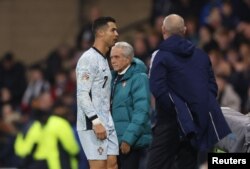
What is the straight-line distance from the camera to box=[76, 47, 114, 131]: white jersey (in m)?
10.8

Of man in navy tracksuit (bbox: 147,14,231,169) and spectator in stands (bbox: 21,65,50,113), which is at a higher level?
man in navy tracksuit (bbox: 147,14,231,169)

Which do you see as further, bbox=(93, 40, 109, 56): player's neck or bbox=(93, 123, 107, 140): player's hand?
bbox=(93, 40, 109, 56): player's neck

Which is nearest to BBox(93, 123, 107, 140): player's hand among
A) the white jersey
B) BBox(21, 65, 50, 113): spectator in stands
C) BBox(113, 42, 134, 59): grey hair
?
the white jersey

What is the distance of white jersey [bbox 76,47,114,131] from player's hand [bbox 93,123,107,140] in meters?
0.11

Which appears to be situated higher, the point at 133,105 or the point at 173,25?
the point at 173,25

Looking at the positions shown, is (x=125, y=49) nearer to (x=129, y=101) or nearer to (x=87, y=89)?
(x=129, y=101)

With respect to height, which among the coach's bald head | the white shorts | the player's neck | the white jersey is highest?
the coach's bald head

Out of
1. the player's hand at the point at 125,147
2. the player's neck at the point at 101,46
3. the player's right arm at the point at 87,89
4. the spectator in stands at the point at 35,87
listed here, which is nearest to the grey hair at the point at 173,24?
the player's neck at the point at 101,46

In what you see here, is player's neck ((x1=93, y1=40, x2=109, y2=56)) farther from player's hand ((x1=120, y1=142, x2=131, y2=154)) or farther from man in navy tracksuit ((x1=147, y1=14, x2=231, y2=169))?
player's hand ((x1=120, y1=142, x2=131, y2=154))

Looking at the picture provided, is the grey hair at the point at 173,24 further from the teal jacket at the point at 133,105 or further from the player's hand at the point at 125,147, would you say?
the player's hand at the point at 125,147

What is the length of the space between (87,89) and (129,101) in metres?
0.94

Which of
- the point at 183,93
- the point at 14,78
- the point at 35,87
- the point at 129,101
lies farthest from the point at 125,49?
the point at 14,78

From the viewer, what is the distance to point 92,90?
35.8 feet

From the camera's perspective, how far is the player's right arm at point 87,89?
422 inches
